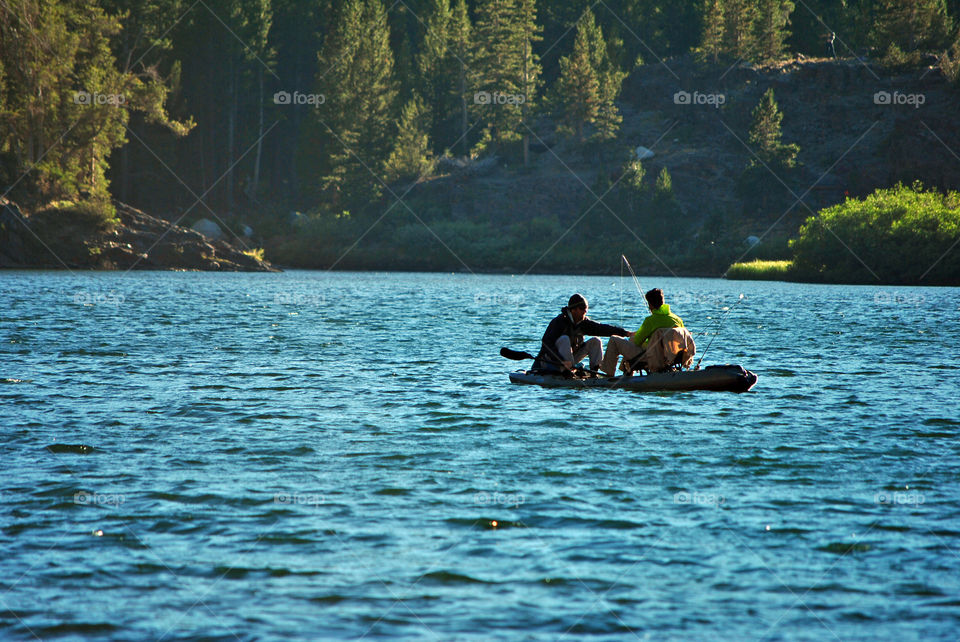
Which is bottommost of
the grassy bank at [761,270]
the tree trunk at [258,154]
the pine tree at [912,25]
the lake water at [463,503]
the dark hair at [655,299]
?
the lake water at [463,503]

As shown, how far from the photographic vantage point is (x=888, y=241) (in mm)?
69438

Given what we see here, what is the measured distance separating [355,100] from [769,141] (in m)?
41.7

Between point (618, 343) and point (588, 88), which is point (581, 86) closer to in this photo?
point (588, 88)

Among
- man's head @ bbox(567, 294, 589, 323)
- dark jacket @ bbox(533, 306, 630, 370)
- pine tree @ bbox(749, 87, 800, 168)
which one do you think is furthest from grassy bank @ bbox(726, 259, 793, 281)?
man's head @ bbox(567, 294, 589, 323)

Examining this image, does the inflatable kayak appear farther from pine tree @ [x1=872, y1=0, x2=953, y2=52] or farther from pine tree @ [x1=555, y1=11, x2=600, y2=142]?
pine tree @ [x1=872, y1=0, x2=953, y2=52]

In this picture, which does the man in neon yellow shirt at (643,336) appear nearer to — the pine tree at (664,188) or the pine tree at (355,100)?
the pine tree at (664,188)

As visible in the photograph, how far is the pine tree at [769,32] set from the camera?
353ft

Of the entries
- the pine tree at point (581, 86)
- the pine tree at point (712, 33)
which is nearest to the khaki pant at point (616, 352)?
the pine tree at point (581, 86)

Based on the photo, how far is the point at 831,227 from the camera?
71.5 meters

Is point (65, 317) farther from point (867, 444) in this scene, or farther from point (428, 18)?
point (428, 18)

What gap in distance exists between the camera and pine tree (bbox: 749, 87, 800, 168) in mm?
92312

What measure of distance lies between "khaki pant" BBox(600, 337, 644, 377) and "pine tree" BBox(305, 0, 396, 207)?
85163mm

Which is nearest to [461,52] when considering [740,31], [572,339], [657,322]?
[740,31]

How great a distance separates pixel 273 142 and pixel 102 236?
35798 mm
